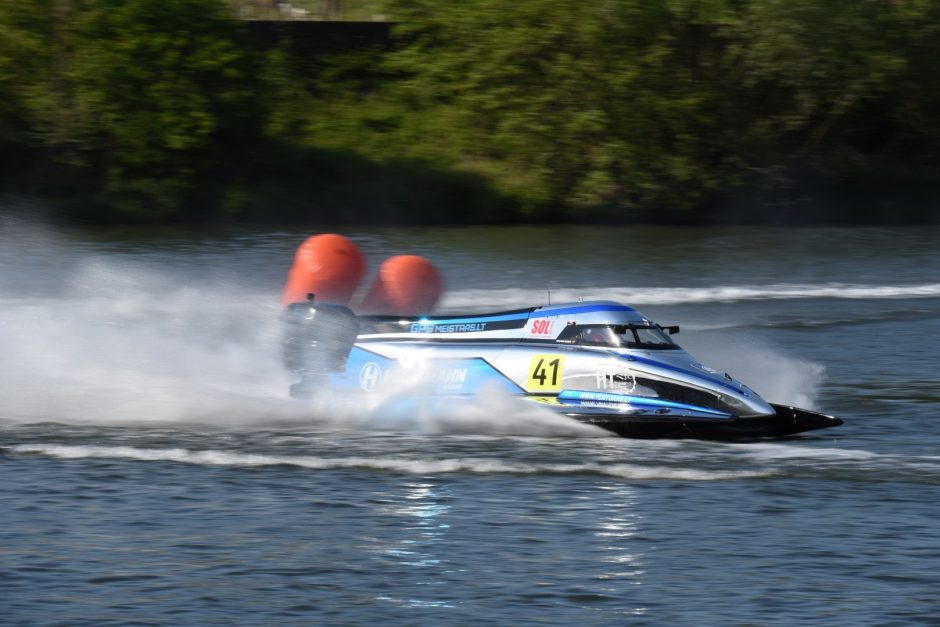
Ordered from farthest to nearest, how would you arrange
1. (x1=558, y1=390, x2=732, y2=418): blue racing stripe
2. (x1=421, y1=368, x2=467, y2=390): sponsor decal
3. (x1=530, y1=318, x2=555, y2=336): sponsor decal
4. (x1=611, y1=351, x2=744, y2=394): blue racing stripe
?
(x1=421, y1=368, x2=467, y2=390): sponsor decal, (x1=530, y1=318, x2=555, y2=336): sponsor decal, (x1=611, y1=351, x2=744, y2=394): blue racing stripe, (x1=558, y1=390, x2=732, y2=418): blue racing stripe

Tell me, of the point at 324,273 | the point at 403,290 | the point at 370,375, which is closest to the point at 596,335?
the point at 370,375

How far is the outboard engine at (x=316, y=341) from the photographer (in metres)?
12.5

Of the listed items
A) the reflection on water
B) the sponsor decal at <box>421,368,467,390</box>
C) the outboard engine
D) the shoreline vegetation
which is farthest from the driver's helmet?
the shoreline vegetation

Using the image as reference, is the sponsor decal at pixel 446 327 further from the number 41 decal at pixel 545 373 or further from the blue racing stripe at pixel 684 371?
the blue racing stripe at pixel 684 371

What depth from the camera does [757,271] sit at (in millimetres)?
23562

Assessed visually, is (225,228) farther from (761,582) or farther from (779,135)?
(761,582)

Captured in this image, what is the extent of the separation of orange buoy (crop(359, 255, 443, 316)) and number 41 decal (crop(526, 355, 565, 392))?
177 cm

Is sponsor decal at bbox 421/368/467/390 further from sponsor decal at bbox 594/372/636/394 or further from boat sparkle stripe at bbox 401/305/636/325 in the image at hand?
sponsor decal at bbox 594/372/636/394

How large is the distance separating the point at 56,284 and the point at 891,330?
37.6 ft

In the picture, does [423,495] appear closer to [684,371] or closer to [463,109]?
[684,371]

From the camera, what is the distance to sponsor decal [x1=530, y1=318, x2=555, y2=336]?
11.8m

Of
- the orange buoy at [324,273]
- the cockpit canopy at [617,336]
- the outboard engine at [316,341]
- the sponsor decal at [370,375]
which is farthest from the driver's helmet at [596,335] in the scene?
the orange buoy at [324,273]

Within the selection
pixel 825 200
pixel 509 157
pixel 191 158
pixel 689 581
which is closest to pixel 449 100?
pixel 509 157

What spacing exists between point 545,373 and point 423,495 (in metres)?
2.01
